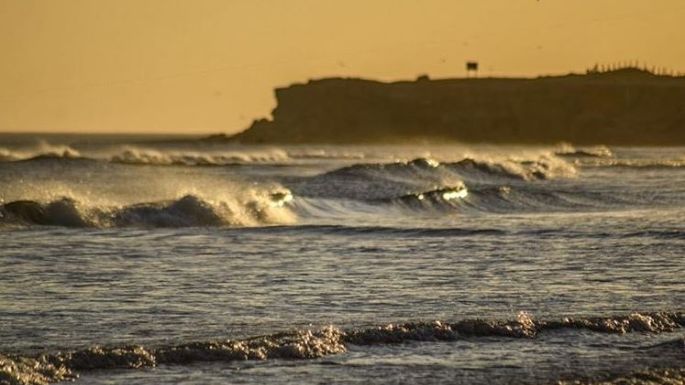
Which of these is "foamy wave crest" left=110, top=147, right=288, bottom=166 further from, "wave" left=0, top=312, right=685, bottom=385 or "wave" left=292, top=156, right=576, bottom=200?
"wave" left=0, top=312, right=685, bottom=385

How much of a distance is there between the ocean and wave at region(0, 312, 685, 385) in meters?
0.02

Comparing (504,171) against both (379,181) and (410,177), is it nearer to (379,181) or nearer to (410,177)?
(410,177)

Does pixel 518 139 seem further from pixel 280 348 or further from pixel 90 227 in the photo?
pixel 280 348

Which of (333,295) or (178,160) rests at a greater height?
(333,295)

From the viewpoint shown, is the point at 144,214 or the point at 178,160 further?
the point at 178,160

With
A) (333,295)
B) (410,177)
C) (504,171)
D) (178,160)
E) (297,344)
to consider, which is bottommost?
(178,160)

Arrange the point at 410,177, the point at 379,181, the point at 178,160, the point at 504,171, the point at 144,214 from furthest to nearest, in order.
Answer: the point at 178,160 < the point at 504,171 < the point at 410,177 < the point at 379,181 < the point at 144,214

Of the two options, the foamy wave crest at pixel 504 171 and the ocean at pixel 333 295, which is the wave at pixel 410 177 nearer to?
the foamy wave crest at pixel 504 171

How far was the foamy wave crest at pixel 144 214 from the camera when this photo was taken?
97.6 ft

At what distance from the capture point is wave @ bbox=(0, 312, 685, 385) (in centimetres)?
1303

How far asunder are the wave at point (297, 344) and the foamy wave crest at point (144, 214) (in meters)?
15.2

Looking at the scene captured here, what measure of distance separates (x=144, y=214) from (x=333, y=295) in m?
14.3

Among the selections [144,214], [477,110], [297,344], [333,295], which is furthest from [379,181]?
[477,110]

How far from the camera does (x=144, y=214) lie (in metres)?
31.3
